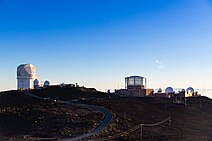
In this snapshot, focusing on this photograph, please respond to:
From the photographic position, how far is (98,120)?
31156 millimetres

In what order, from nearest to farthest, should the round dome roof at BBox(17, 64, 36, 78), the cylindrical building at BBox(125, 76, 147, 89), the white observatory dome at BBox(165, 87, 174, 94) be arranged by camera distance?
the cylindrical building at BBox(125, 76, 147, 89), the white observatory dome at BBox(165, 87, 174, 94), the round dome roof at BBox(17, 64, 36, 78)

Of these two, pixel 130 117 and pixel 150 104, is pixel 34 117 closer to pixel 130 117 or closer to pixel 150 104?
pixel 130 117

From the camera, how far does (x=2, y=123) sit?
2973cm

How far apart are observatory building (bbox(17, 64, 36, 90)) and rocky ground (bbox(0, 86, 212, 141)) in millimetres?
36702

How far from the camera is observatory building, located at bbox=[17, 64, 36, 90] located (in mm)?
82438

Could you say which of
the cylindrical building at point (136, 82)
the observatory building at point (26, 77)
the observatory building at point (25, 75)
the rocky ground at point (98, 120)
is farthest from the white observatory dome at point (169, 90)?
the observatory building at point (25, 75)

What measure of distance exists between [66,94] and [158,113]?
54.5ft

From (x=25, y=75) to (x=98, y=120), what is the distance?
186 feet

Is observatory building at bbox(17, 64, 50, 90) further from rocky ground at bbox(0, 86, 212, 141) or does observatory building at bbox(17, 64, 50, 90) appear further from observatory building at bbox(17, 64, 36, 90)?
rocky ground at bbox(0, 86, 212, 141)

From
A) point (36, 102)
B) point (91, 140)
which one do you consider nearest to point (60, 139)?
point (91, 140)

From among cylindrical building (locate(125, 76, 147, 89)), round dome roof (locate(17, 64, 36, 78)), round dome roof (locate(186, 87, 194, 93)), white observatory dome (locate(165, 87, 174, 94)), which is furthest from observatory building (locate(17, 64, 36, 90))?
round dome roof (locate(186, 87, 194, 93))

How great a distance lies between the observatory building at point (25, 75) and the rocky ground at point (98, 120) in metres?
36.7

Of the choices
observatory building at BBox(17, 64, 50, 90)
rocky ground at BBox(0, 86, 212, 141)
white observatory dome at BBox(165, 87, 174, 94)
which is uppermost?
observatory building at BBox(17, 64, 50, 90)

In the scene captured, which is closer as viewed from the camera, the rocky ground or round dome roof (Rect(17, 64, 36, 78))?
the rocky ground
